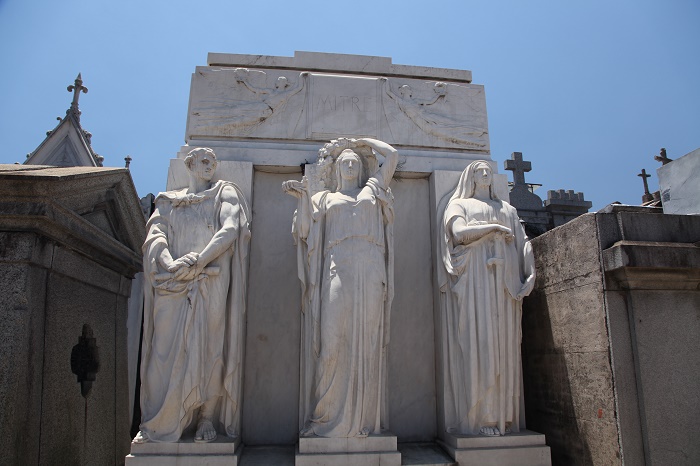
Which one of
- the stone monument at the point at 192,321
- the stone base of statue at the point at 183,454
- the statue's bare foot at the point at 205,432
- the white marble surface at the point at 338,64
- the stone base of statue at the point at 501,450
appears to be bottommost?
the stone base of statue at the point at 501,450

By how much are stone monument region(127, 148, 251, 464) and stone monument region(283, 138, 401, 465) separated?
2.37ft

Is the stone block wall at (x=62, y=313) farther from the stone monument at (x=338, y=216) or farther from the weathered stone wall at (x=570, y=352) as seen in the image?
the weathered stone wall at (x=570, y=352)

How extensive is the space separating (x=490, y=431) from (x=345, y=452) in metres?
1.57

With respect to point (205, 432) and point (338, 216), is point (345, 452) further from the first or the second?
point (338, 216)

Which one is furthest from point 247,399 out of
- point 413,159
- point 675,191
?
point 675,191

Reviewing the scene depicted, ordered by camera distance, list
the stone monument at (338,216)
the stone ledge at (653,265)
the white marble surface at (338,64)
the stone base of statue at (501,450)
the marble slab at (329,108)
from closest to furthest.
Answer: the stone ledge at (653,265) < the stone base of statue at (501,450) < the stone monument at (338,216) < the marble slab at (329,108) < the white marble surface at (338,64)

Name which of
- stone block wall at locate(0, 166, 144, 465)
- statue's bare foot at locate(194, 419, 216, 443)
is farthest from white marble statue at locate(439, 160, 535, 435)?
stone block wall at locate(0, 166, 144, 465)

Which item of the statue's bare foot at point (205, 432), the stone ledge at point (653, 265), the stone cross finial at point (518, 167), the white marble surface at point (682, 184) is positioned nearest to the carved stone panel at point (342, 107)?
the stone ledge at point (653, 265)

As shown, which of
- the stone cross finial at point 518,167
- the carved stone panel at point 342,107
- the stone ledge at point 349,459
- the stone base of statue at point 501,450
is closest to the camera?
the stone ledge at point 349,459

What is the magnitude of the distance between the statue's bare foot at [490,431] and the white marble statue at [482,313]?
0.03 ft

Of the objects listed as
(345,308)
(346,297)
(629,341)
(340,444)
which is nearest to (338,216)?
(346,297)

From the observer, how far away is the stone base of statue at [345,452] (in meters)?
4.96

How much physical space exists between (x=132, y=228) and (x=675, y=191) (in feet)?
25.7

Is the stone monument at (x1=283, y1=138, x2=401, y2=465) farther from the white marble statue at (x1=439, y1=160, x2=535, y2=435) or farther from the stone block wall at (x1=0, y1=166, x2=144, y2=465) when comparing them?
the stone block wall at (x1=0, y1=166, x2=144, y2=465)
